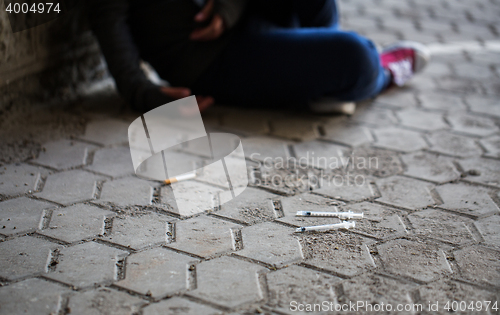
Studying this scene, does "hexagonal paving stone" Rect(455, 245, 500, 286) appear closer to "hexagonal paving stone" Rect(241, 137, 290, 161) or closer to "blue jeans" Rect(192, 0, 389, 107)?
"hexagonal paving stone" Rect(241, 137, 290, 161)

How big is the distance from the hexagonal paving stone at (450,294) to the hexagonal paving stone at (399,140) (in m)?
0.94

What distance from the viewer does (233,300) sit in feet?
4.33

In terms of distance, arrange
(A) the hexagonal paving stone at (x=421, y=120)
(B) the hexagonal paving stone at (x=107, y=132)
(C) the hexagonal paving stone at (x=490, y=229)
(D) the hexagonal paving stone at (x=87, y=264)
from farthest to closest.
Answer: (A) the hexagonal paving stone at (x=421, y=120)
(B) the hexagonal paving stone at (x=107, y=132)
(C) the hexagonal paving stone at (x=490, y=229)
(D) the hexagonal paving stone at (x=87, y=264)

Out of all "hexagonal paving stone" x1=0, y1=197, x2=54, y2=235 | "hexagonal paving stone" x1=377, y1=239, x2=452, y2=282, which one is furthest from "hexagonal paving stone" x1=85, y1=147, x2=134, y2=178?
"hexagonal paving stone" x1=377, y1=239, x2=452, y2=282

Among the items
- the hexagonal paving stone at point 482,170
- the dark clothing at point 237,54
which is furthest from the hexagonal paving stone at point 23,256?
the hexagonal paving stone at point 482,170

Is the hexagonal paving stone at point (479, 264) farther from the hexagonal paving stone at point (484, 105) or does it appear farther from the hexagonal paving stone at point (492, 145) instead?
the hexagonal paving stone at point (484, 105)

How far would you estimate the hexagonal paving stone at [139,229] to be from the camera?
1560mm

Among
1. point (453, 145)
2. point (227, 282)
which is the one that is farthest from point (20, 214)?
point (453, 145)

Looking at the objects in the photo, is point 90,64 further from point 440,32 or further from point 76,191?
point 440,32

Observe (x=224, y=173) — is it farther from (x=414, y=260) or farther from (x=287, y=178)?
(x=414, y=260)

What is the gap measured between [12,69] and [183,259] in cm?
144

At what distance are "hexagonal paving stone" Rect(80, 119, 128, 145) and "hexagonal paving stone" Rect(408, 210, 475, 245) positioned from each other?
53.3 inches

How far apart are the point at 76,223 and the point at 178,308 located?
573 mm

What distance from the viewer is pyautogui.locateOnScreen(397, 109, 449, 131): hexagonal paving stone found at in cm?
247
